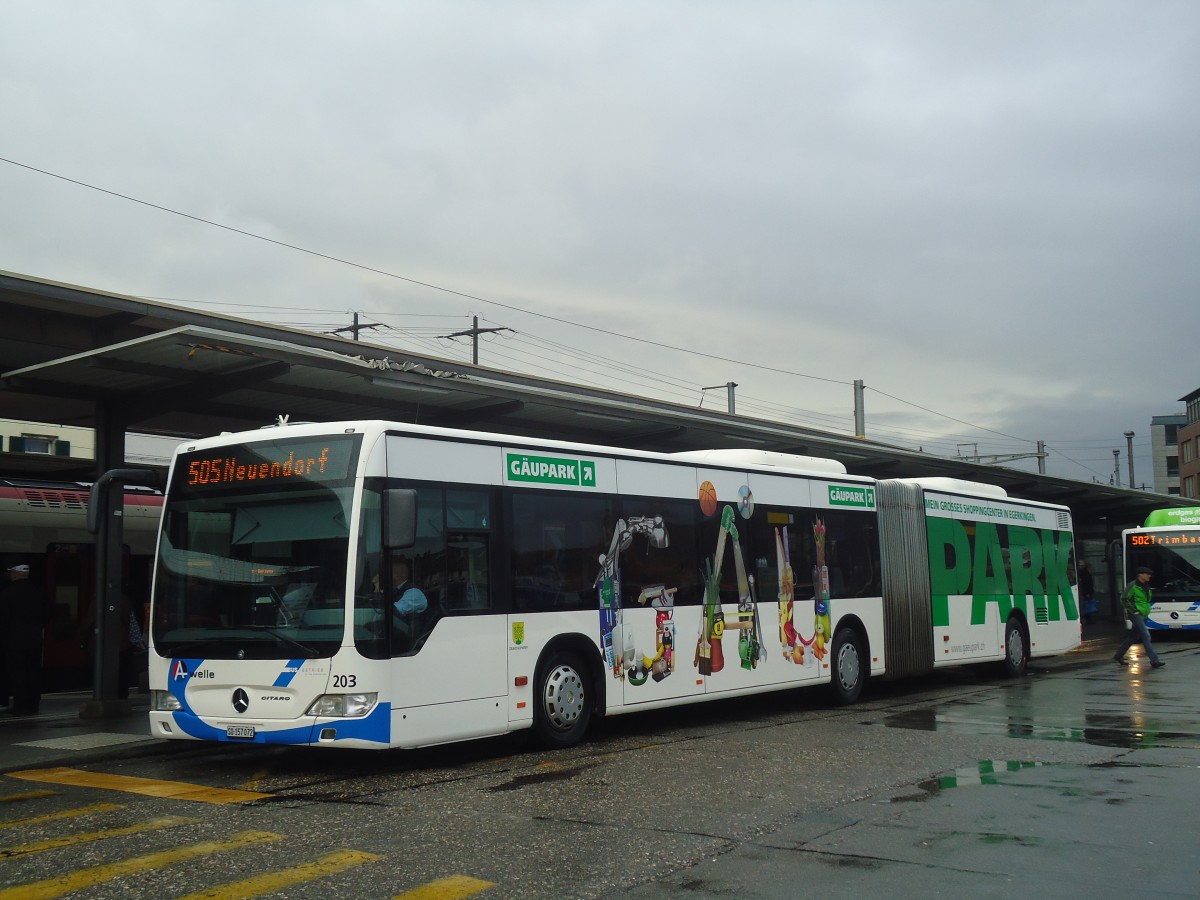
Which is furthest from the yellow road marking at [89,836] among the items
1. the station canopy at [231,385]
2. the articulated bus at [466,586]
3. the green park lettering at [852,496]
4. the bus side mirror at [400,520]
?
the green park lettering at [852,496]

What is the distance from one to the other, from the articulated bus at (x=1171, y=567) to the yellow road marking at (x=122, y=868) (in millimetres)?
28012

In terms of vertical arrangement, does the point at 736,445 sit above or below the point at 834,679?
above

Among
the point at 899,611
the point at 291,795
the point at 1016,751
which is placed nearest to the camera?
the point at 291,795

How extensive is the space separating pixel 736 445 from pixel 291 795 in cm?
1278

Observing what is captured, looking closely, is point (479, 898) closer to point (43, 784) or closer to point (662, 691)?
point (43, 784)

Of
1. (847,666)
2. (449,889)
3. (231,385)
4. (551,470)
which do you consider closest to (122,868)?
(449,889)

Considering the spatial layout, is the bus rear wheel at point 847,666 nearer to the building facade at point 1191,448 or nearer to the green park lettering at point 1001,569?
the green park lettering at point 1001,569

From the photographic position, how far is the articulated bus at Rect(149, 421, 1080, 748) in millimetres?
9648

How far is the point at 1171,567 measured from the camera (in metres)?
31.0

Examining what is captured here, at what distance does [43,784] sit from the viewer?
973 centimetres

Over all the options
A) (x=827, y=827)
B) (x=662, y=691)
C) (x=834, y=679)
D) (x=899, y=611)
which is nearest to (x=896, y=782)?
(x=827, y=827)

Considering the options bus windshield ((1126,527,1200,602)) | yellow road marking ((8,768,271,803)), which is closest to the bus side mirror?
yellow road marking ((8,768,271,803))

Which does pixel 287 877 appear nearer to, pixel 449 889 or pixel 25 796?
pixel 449 889

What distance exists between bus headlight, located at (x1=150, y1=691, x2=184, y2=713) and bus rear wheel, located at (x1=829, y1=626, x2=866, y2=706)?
27.2 ft
